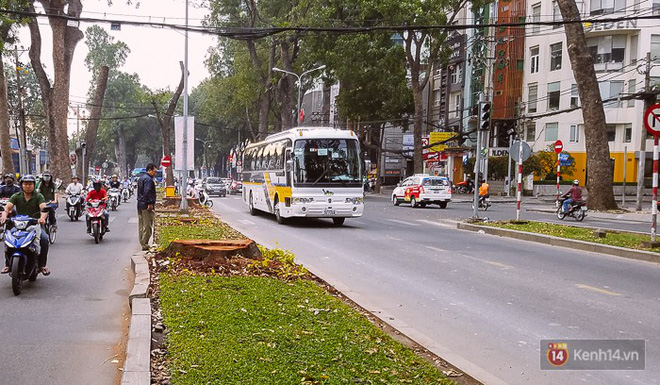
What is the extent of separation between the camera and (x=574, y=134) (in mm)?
48125

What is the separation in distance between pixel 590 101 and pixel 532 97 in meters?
23.9

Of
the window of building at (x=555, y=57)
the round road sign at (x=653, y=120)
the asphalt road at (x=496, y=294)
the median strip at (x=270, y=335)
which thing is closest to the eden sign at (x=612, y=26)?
the window of building at (x=555, y=57)

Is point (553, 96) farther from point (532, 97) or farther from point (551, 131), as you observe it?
point (551, 131)

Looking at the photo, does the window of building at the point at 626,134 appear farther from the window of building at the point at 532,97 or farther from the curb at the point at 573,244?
the curb at the point at 573,244

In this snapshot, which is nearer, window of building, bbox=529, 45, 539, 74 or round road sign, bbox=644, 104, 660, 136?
round road sign, bbox=644, 104, 660, 136

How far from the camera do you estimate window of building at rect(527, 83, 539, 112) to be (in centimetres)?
4891

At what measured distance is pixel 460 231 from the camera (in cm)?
1916

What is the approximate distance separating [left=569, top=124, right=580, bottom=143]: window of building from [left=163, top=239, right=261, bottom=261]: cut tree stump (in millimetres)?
42462

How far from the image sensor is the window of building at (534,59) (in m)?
49.2

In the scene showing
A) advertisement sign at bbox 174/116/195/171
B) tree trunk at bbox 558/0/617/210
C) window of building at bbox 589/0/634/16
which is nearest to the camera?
advertisement sign at bbox 174/116/195/171

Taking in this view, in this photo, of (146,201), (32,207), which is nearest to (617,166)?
(146,201)

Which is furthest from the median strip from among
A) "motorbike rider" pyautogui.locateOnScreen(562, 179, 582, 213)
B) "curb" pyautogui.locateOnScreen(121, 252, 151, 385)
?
"motorbike rider" pyautogui.locateOnScreen(562, 179, 582, 213)

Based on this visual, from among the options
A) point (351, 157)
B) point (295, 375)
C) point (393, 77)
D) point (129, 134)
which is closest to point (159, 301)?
point (295, 375)

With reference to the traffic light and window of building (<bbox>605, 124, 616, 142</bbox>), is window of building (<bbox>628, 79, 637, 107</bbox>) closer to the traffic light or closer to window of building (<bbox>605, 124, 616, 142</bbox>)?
window of building (<bbox>605, 124, 616, 142</bbox>)
